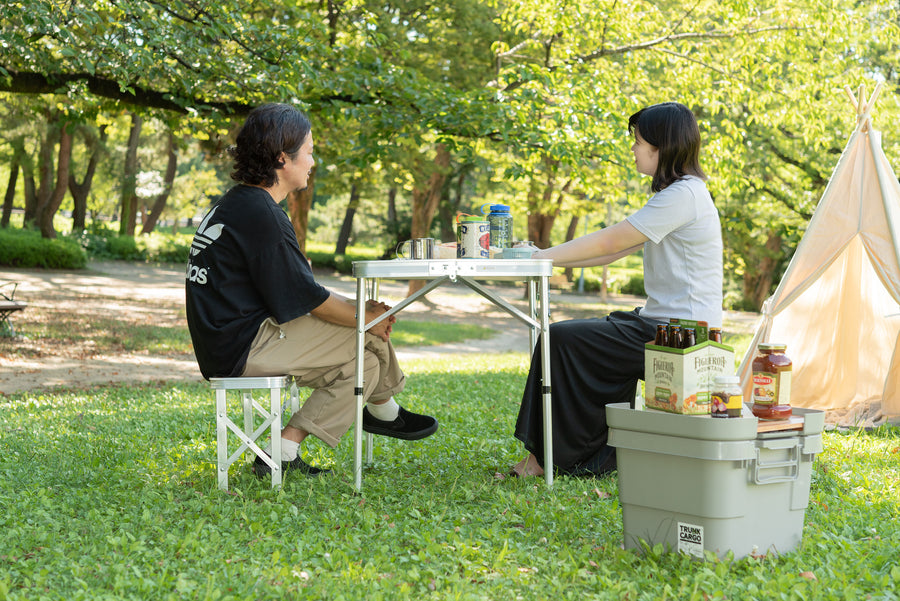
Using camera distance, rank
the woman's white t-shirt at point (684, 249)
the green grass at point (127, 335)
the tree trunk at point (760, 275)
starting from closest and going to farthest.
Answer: the woman's white t-shirt at point (684, 249), the green grass at point (127, 335), the tree trunk at point (760, 275)

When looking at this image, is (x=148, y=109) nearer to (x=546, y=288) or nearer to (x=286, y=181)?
(x=286, y=181)

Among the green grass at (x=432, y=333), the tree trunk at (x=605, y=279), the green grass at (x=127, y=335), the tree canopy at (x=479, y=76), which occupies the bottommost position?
the green grass at (x=432, y=333)

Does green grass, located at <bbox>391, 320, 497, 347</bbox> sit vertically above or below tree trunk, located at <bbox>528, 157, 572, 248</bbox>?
below

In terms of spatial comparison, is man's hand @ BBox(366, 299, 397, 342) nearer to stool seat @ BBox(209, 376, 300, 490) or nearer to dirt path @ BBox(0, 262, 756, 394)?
stool seat @ BBox(209, 376, 300, 490)

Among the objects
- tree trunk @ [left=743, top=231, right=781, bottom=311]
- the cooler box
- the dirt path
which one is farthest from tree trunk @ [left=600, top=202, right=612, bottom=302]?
the cooler box

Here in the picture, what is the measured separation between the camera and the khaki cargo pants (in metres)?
3.83

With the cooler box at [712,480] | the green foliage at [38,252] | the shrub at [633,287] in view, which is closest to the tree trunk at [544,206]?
the shrub at [633,287]

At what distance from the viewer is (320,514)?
3.49 m

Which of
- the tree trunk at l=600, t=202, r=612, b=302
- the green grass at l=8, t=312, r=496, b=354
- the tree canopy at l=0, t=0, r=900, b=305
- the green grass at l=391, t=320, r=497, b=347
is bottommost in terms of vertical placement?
the green grass at l=391, t=320, r=497, b=347

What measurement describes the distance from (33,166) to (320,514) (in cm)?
2786

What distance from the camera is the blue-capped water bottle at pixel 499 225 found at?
407cm

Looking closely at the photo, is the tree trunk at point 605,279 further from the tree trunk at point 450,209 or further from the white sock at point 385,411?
the white sock at point 385,411

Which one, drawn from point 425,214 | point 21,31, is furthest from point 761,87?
point 21,31

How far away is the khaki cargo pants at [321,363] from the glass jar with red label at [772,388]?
1742mm
